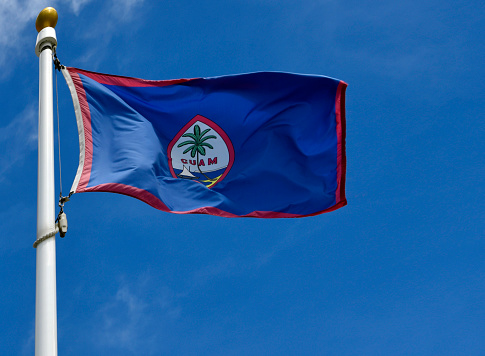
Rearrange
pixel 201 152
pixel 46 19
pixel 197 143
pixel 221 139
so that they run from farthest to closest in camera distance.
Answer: pixel 221 139, pixel 201 152, pixel 197 143, pixel 46 19

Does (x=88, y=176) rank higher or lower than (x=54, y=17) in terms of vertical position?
lower

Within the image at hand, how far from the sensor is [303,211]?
51.8 feet

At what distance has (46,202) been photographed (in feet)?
34.6

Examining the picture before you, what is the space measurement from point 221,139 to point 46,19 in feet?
16.9

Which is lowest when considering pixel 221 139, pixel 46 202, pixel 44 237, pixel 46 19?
pixel 44 237

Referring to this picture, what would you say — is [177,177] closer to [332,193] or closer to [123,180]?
[123,180]

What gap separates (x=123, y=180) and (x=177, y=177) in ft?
6.78

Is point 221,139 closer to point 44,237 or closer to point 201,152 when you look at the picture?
point 201,152

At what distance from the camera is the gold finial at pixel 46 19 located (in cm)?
1244

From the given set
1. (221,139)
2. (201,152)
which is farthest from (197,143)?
(221,139)

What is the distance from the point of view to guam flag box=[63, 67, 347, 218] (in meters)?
13.6

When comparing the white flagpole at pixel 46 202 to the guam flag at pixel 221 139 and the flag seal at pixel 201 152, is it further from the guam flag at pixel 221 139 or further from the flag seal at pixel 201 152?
the flag seal at pixel 201 152

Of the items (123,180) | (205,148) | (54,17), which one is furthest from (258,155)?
(54,17)

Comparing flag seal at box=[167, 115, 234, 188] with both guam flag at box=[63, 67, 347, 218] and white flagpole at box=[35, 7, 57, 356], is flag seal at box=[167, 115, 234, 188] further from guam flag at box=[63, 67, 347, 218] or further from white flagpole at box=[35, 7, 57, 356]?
white flagpole at box=[35, 7, 57, 356]
